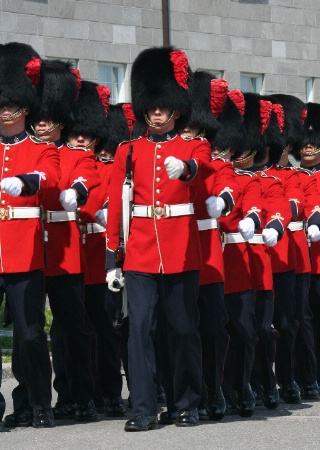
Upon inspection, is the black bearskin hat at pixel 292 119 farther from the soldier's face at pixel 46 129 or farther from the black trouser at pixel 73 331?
the black trouser at pixel 73 331

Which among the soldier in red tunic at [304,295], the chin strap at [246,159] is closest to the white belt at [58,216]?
the chin strap at [246,159]

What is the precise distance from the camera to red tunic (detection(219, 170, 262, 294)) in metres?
10.4

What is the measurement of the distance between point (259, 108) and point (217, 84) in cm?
106

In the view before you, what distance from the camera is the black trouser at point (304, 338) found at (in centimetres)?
1168

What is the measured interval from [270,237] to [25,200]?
1.83 metres

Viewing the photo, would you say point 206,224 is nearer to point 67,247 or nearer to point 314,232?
point 67,247

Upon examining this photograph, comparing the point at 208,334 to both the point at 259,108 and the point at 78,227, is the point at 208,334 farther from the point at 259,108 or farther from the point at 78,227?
the point at 259,108

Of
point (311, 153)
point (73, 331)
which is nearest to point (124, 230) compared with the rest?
point (73, 331)

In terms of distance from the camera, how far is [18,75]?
9.44 meters

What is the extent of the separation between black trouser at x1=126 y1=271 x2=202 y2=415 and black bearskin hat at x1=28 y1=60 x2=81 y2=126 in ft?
3.80

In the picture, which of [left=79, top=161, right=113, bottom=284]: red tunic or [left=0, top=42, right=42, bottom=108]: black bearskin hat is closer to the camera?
[left=0, top=42, right=42, bottom=108]: black bearskin hat

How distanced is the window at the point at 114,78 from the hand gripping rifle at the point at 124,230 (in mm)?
13200

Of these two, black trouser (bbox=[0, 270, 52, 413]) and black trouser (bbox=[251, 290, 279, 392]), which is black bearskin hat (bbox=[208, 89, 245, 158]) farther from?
black trouser (bbox=[0, 270, 52, 413])

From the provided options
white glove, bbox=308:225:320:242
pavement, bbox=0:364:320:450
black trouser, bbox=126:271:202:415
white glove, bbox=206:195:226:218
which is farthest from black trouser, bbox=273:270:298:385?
black trouser, bbox=126:271:202:415
